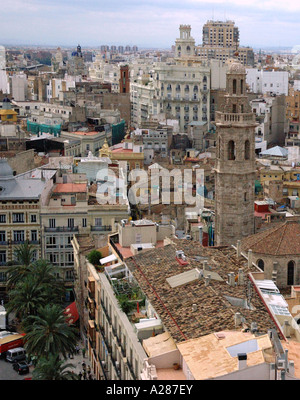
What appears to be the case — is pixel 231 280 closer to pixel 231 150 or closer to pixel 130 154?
pixel 231 150

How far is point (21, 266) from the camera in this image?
31.7 m

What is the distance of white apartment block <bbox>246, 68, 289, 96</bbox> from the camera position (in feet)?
336

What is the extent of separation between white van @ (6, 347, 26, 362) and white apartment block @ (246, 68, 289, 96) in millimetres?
78064

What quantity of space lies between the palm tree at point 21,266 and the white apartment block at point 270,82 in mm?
73267

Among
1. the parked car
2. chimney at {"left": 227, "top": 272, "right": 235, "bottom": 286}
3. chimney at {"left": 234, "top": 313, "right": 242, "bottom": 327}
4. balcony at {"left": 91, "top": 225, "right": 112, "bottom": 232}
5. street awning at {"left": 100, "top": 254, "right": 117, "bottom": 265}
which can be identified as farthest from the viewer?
balcony at {"left": 91, "top": 225, "right": 112, "bottom": 232}

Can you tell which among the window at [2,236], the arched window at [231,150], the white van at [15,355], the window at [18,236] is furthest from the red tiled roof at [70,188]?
the white van at [15,355]

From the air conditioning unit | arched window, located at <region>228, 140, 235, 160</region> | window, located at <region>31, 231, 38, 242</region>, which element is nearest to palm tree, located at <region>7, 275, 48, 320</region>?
window, located at <region>31, 231, 38, 242</region>

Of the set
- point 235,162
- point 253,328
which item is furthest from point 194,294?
point 235,162

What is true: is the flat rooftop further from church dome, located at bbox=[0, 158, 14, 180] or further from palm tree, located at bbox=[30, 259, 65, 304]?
church dome, located at bbox=[0, 158, 14, 180]

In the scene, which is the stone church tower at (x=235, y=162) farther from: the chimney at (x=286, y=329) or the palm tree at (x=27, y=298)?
the chimney at (x=286, y=329)

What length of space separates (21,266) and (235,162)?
9.44 meters

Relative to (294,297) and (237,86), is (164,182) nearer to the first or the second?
(237,86)

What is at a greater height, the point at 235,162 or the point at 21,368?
the point at 235,162
